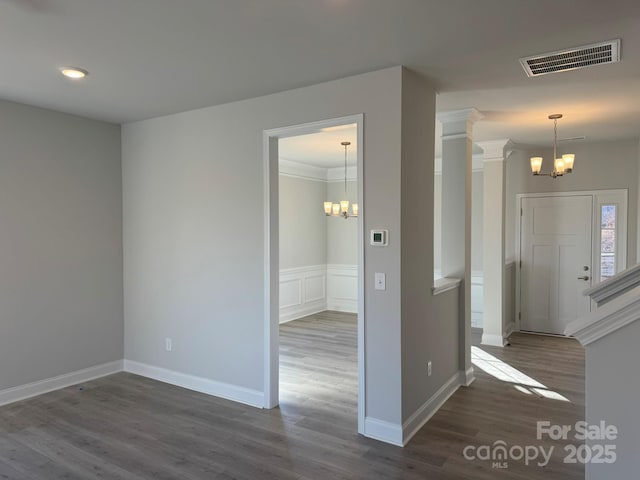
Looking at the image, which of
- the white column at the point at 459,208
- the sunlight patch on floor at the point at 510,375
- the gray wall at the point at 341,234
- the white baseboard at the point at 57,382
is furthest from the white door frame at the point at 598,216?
the white baseboard at the point at 57,382

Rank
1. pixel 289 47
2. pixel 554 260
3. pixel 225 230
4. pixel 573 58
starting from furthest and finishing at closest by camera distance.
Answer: pixel 554 260, pixel 225 230, pixel 573 58, pixel 289 47

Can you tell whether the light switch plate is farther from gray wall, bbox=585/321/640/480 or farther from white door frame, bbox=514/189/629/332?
white door frame, bbox=514/189/629/332

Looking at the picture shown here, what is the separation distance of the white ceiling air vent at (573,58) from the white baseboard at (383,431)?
2720mm

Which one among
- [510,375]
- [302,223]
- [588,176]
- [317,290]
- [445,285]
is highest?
[588,176]

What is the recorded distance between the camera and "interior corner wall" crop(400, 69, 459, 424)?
3.18 metres

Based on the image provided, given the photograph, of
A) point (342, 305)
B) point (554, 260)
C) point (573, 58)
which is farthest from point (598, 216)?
point (342, 305)

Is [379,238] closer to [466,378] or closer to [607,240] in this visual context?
[466,378]

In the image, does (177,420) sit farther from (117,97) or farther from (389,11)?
(389,11)

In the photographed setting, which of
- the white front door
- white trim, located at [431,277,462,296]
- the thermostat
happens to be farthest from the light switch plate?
the white front door

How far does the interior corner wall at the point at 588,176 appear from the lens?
5.94 metres

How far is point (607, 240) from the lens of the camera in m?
6.15

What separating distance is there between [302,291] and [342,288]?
0.89 meters

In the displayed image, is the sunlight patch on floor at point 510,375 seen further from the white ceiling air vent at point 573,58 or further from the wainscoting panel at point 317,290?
the wainscoting panel at point 317,290

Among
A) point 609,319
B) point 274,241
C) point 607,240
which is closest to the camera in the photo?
point 609,319
